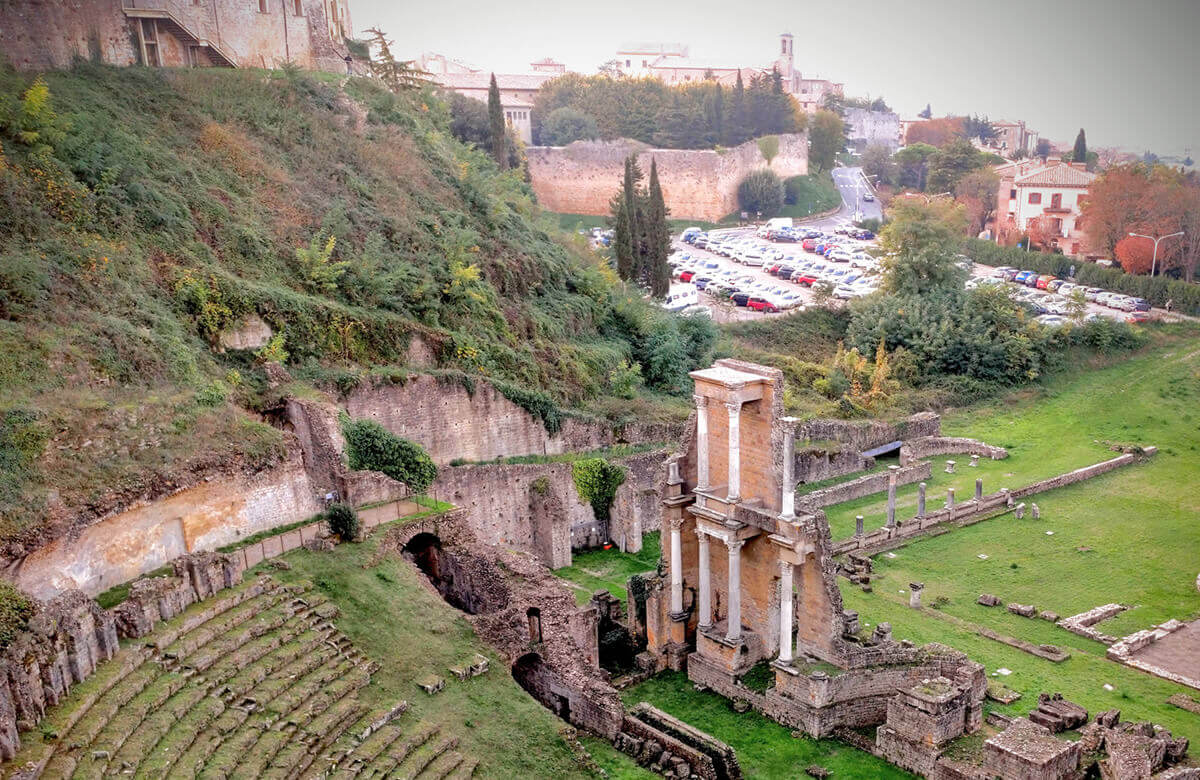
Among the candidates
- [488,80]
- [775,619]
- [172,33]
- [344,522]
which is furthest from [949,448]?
[488,80]

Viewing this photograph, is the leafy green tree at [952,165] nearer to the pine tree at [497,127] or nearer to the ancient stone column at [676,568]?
the pine tree at [497,127]

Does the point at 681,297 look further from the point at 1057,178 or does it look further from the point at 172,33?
the point at 1057,178

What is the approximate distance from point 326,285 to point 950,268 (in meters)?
33.7

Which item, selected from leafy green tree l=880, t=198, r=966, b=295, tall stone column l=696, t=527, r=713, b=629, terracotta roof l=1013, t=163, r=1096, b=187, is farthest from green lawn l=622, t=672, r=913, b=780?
terracotta roof l=1013, t=163, r=1096, b=187

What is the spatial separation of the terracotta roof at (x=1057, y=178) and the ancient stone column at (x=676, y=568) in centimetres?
5441

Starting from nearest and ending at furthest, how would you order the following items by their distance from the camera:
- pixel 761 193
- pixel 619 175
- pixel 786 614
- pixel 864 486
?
pixel 786 614
pixel 864 486
pixel 619 175
pixel 761 193

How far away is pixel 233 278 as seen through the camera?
31469 mm

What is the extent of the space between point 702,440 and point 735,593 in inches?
141

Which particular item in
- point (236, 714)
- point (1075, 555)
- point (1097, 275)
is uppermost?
point (1097, 275)

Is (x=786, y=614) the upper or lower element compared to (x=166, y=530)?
lower

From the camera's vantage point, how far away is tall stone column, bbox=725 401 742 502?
2402cm

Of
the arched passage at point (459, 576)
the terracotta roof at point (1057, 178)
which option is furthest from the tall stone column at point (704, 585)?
the terracotta roof at point (1057, 178)

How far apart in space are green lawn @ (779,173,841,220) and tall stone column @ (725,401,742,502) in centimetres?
6041

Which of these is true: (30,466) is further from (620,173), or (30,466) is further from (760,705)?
(620,173)
